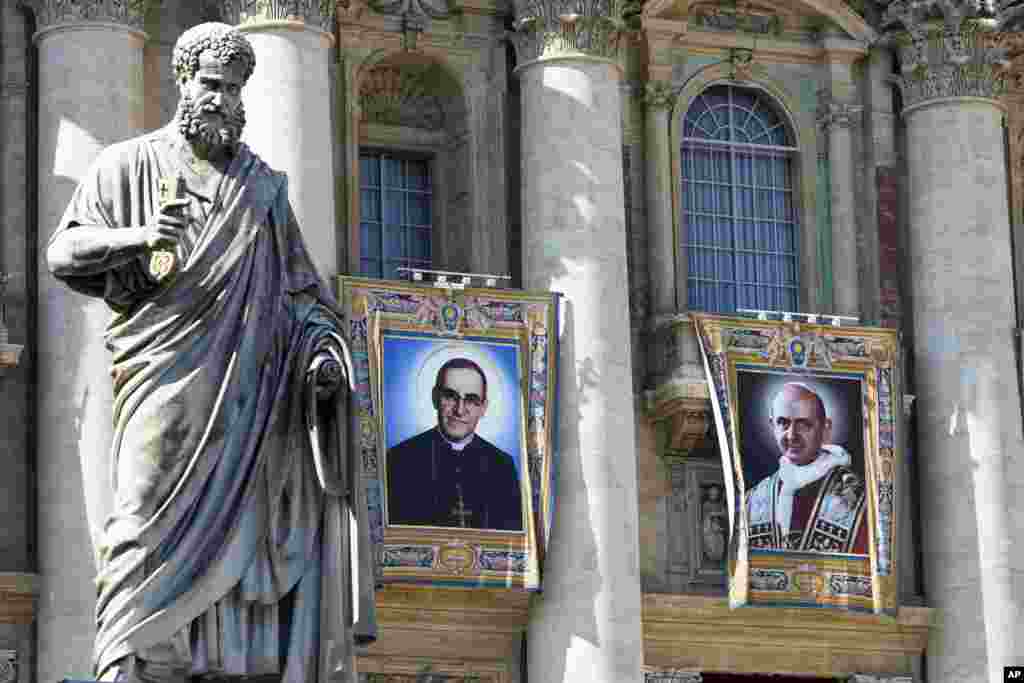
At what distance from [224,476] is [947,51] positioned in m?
23.5

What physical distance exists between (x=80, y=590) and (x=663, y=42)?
8870 mm

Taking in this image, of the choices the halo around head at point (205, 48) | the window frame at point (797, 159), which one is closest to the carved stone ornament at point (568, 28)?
the window frame at point (797, 159)

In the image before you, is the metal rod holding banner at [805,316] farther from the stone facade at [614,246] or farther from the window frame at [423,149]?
the window frame at [423,149]

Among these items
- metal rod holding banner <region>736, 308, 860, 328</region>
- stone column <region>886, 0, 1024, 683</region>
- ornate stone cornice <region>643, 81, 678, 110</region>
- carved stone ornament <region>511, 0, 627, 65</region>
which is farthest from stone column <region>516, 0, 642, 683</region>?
stone column <region>886, 0, 1024, 683</region>

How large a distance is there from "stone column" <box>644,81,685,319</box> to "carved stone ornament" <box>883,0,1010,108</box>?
2.64 metres

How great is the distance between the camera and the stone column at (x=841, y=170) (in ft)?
116

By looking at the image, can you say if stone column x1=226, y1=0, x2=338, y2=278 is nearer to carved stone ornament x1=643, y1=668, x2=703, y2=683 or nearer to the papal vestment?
the papal vestment

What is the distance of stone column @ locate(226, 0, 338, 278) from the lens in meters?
31.7

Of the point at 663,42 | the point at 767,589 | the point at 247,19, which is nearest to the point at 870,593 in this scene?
the point at 767,589

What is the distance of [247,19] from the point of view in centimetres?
3222

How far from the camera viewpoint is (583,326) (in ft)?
107

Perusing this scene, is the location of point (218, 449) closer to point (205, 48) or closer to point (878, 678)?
point (205, 48)

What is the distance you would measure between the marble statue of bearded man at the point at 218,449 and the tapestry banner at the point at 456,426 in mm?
18242

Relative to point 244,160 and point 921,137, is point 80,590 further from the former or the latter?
point 244,160
